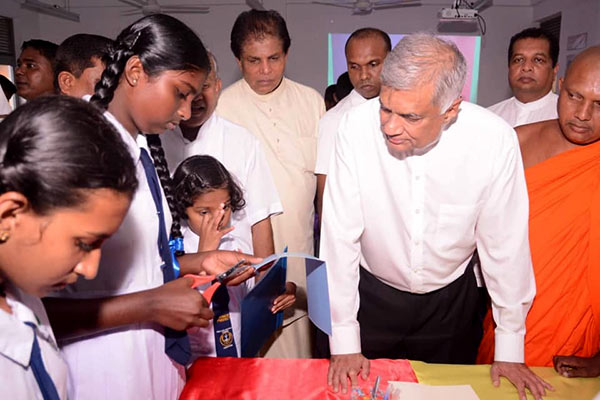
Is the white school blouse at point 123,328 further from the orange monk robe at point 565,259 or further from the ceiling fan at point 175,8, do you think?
the ceiling fan at point 175,8

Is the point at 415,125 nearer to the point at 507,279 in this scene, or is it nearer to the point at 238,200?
the point at 507,279

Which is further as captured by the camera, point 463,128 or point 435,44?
point 463,128

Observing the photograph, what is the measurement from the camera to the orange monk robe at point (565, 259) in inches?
62.7

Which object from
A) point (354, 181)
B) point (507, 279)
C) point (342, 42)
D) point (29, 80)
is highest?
point (342, 42)

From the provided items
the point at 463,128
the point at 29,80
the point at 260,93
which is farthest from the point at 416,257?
the point at 29,80

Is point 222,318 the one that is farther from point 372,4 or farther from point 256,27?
point 372,4

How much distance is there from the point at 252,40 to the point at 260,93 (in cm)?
27

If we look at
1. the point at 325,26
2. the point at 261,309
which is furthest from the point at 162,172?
the point at 325,26

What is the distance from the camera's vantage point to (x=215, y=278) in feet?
3.76

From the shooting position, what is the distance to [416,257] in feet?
4.96

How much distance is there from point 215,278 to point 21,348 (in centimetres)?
49

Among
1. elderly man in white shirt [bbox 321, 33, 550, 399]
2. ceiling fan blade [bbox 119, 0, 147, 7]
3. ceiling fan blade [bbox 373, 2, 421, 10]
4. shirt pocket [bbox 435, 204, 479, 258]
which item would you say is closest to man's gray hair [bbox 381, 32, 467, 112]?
elderly man in white shirt [bbox 321, 33, 550, 399]

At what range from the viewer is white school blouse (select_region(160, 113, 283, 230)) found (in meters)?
1.84

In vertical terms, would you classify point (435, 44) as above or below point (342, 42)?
below
